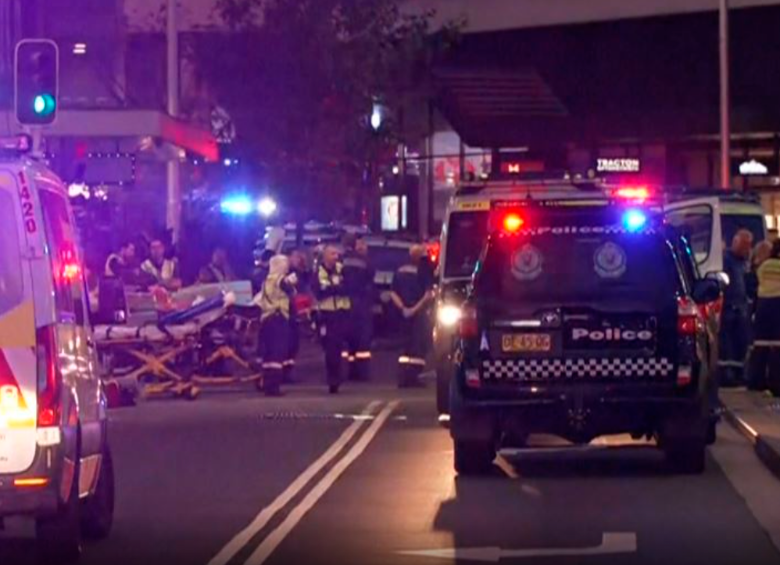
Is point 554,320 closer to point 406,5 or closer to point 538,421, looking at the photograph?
point 538,421

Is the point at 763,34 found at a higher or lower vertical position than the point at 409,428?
higher

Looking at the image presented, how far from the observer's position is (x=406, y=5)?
48.7 m

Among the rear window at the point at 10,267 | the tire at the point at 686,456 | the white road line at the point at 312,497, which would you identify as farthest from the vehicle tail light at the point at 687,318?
the rear window at the point at 10,267

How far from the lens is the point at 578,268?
1639 centimetres

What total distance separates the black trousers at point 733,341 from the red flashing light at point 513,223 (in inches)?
377

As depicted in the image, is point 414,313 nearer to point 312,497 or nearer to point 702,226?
point 702,226

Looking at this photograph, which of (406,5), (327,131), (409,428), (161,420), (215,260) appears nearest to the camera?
(409,428)

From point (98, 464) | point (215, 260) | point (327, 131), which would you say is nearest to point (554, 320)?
point (98, 464)

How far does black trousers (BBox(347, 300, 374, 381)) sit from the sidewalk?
507 cm

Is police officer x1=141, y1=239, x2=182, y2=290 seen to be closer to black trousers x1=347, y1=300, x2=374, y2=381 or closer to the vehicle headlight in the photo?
black trousers x1=347, y1=300, x2=374, y2=381

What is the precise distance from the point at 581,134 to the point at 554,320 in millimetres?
Answer: 34591

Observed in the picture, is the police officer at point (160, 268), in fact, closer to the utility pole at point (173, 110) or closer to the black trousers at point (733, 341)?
the utility pole at point (173, 110)

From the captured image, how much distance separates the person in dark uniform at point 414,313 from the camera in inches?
1071

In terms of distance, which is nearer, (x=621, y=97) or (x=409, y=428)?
(x=409, y=428)
